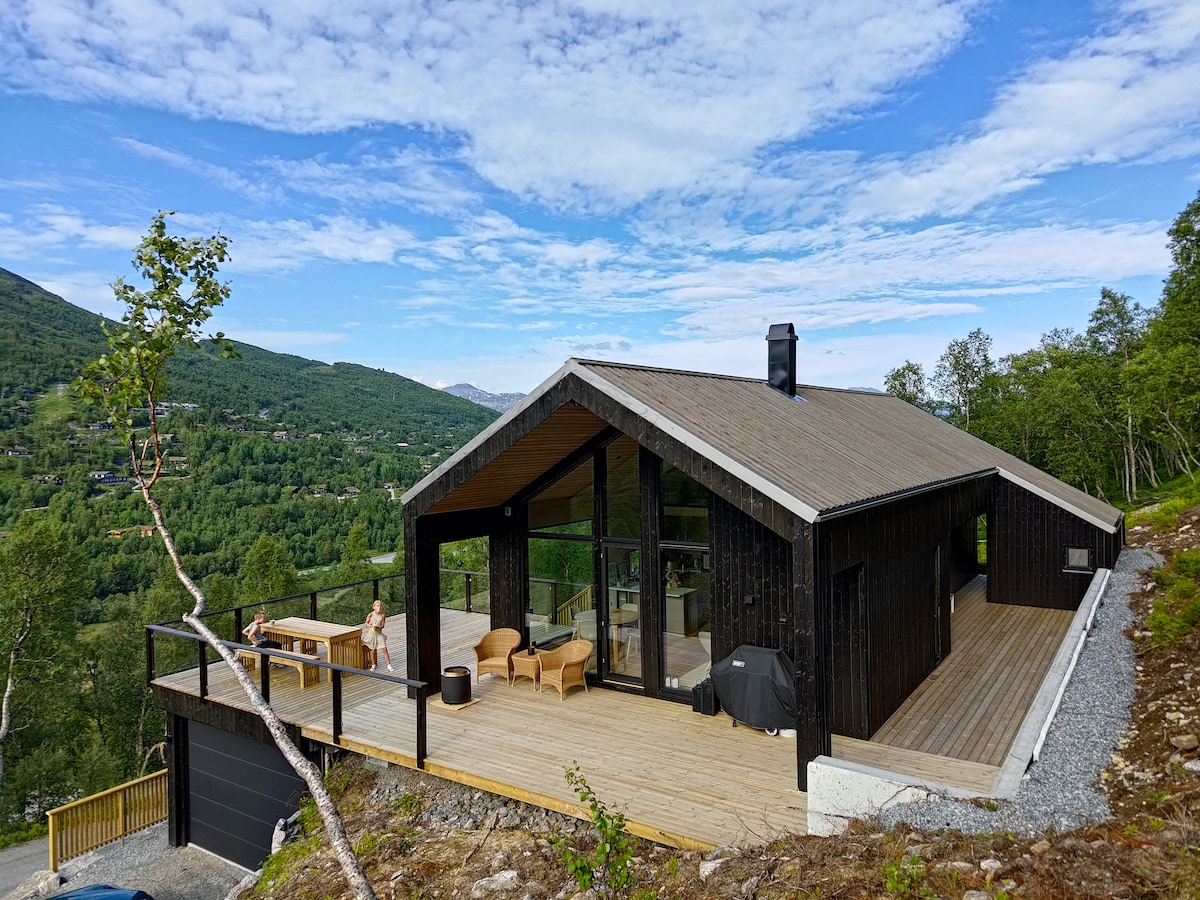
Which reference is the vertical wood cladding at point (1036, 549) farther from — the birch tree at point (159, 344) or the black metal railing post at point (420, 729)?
the birch tree at point (159, 344)

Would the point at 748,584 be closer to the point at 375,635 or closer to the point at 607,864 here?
the point at 607,864

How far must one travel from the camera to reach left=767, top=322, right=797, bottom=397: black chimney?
37.9 ft

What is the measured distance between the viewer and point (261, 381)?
6538 centimetres

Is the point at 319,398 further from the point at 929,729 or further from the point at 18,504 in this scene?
the point at 929,729

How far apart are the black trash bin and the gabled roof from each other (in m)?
2.40

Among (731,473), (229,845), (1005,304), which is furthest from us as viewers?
(1005,304)

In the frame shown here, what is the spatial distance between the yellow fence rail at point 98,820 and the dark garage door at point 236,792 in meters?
1.76

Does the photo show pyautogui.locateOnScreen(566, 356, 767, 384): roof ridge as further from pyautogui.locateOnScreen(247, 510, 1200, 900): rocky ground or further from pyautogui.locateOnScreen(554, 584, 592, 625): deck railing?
pyautogui.locateOnScreen(247, 510, 1200, 900): rocky ground

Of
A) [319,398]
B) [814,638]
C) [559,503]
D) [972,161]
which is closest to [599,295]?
[319,398]

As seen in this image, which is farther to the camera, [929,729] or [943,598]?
[943,598]

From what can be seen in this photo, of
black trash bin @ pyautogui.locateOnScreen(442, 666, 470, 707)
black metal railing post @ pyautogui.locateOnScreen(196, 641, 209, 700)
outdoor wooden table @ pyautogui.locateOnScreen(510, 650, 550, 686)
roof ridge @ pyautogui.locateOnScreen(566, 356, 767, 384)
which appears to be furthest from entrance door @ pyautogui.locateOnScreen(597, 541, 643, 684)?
black metal railing post @ pyautogui.locateOnScreen(196, 641, 209, 700)

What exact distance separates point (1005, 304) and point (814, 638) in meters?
45.4

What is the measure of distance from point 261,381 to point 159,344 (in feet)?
224

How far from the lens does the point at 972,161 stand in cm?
2005
